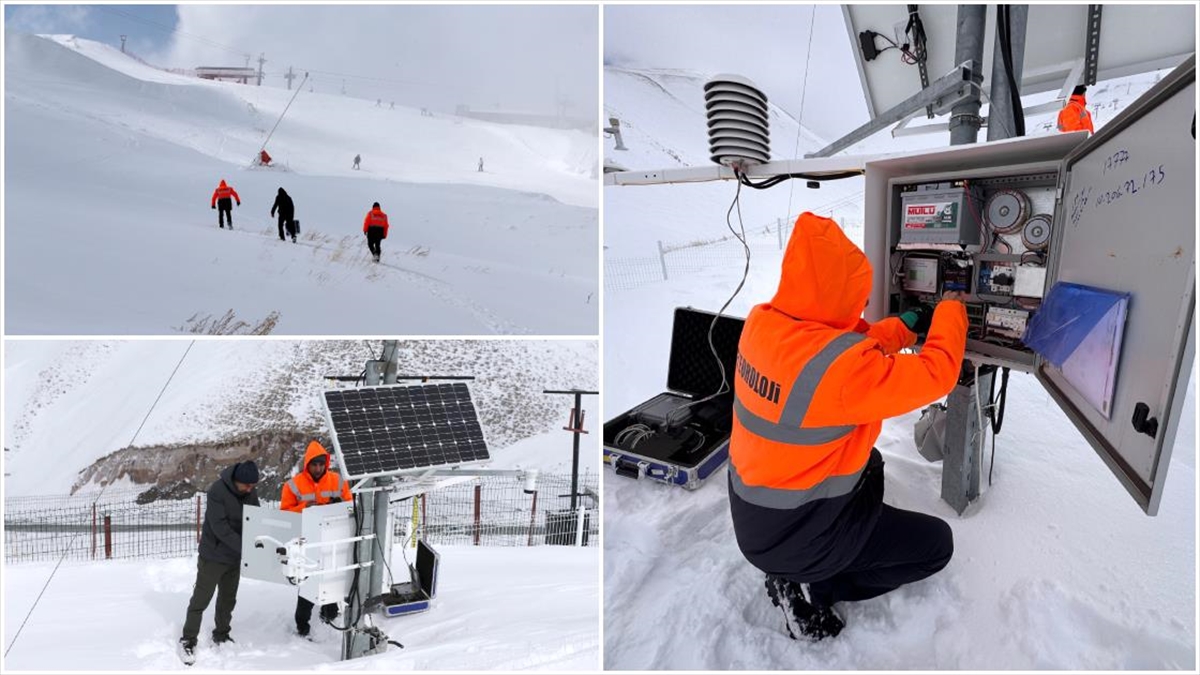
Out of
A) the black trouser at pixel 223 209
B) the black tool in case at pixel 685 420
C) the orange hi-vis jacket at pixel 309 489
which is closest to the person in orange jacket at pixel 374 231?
the black trouser at pixel 223 209

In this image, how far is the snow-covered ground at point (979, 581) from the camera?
7.88 feet

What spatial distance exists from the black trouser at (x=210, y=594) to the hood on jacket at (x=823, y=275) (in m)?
4.05

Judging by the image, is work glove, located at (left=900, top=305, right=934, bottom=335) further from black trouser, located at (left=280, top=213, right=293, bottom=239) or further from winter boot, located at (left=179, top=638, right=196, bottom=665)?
black trouser, located at (left=280, top=213, right=293, bottom=239)

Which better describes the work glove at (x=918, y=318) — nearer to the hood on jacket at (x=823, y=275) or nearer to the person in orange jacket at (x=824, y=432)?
the person in orange jacket at (x=824, y=432)

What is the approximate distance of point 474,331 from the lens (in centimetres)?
837

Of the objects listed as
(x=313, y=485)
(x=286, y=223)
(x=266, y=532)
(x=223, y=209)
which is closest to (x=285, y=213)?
(x=286, y=223)

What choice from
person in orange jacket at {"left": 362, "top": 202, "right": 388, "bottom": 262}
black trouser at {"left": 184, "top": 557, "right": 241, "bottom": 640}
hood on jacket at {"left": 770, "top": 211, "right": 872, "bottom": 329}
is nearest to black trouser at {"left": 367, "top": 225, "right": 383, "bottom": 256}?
person in orange jacket at {"left": 362, "top": 202, "right": 388, "bottom": 262}

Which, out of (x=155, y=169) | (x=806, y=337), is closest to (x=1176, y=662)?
(x=806, y=337)

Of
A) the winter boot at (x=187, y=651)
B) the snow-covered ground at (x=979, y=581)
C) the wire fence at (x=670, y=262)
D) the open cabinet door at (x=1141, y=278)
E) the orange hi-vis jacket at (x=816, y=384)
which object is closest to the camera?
the open cabinet door at (x=1141, y=278)

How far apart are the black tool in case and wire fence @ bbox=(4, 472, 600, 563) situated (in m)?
4.52

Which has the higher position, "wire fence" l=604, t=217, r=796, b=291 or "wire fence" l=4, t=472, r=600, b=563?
"wire fence" l=604, t=217, r=796, b=291

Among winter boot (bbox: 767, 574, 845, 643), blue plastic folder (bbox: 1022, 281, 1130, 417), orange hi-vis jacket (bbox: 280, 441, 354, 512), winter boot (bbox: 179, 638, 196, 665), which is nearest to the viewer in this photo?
blue plastic folder (bbox: 1022, 281, 1130, 417)

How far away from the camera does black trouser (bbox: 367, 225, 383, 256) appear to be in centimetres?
913

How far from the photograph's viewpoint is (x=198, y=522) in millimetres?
9422
